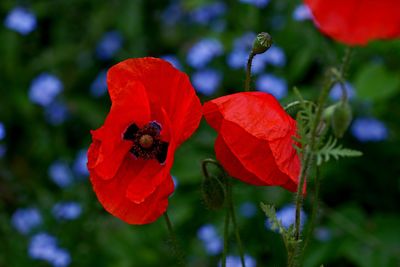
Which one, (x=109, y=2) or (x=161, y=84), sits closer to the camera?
(x=161, y=84)

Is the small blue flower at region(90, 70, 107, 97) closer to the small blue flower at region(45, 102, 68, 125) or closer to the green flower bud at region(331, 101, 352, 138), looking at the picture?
the small blue flower at region(45, 102, 68, 125)

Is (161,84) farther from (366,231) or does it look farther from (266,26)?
(266,26)

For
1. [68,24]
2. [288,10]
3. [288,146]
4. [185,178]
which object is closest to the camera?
[288,146]

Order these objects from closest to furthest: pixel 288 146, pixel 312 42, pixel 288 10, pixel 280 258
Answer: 1. pixel 288 146
2. pixel 280 258
3. pixel 312 42
4. pixel 288 10

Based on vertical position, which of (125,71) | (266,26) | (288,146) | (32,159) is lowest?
(32,159)

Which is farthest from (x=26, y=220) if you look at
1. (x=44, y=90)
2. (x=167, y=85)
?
(x=167, y=85)

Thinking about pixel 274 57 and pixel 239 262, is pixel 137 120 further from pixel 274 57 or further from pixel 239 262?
pixel 274 57

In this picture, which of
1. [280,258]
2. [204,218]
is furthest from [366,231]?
[204,218]
